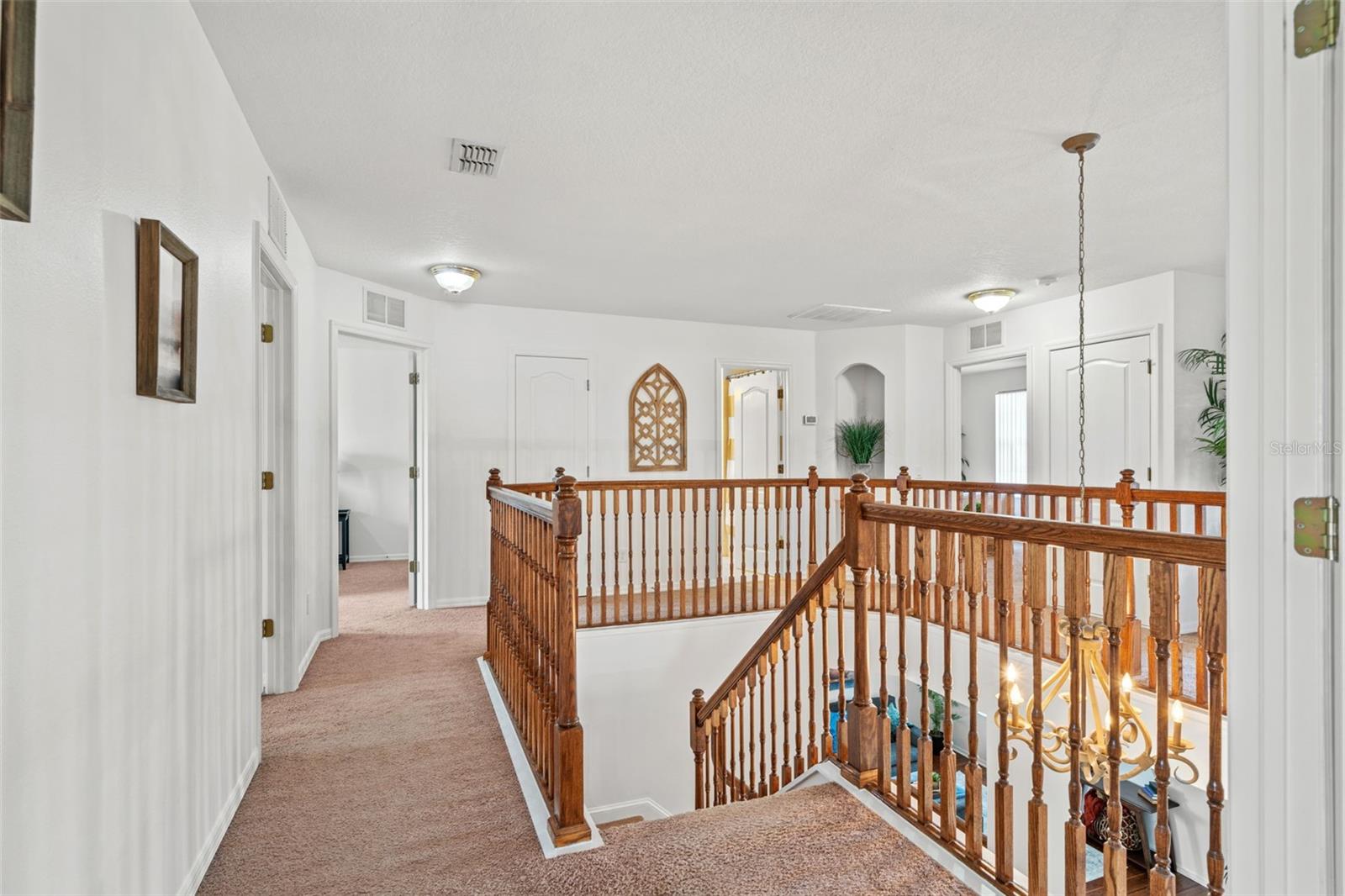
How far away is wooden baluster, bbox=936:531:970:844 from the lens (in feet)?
6.31

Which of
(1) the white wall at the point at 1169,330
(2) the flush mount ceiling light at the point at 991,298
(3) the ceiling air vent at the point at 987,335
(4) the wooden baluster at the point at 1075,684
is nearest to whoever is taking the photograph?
(4) the wooden baluster at the point at 1075,684

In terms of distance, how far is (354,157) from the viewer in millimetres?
2902

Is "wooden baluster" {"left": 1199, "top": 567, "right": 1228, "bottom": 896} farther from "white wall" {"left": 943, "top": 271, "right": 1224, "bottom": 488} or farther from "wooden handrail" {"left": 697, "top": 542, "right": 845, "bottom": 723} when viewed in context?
"white wall" {"left": 943, "top": 271, "right": 1224, "bottom": 488}

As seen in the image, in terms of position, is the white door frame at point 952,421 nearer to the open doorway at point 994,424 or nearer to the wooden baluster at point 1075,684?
the open doorway at point 994,424

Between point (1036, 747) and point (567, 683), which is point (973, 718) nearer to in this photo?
point (1036, 747)

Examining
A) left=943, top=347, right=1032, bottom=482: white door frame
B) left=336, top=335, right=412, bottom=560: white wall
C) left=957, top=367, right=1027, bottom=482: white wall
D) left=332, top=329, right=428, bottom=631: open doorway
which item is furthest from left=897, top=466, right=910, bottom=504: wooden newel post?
left=336, top=335, right=412, bottom=560: white wall

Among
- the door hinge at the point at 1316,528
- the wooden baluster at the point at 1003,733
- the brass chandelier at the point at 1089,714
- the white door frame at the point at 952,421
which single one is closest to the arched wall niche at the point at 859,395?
the white door frame at the point at 952,421

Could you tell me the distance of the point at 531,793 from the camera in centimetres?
246

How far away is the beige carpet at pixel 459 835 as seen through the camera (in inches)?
75.3

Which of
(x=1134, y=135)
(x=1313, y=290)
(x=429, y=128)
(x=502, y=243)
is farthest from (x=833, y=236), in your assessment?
(x=1313, y=290)

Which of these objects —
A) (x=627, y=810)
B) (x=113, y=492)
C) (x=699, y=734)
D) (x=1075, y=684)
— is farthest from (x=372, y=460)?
(x=1075, y=684)

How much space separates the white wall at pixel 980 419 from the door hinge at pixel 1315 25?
6.73 metres

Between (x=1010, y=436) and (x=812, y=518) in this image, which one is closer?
(x=812, y=518)

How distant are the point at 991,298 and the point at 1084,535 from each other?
406cm
